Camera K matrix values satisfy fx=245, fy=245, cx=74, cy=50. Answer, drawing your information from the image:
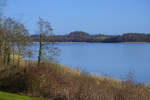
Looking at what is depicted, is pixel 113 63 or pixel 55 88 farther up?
pixel 55 88

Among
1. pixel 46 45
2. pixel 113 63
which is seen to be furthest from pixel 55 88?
pixel 113 63

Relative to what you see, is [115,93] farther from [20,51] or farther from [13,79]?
[20,51]

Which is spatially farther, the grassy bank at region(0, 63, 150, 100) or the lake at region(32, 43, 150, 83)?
the lake at region(32, 43, 150, 83)

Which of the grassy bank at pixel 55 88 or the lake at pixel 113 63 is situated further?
the lake at pixel 113 63

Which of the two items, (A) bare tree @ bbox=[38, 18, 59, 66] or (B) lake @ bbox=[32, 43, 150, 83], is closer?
(A) bare tree @ bbox=[38, 18, 59, 66]

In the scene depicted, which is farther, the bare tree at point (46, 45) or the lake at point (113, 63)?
the lake at point (113, 63)

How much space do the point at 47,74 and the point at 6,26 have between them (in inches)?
244

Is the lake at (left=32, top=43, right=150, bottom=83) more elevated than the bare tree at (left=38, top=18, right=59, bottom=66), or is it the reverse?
the bare tree at (left=38, top=18, right=59, bottom=66)

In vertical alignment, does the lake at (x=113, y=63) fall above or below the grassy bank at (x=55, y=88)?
below

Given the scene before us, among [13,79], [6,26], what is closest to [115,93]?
[13,79]

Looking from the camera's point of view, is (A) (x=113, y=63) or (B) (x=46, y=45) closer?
(B) (x=46, y=45)

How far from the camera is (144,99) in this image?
9.87 m

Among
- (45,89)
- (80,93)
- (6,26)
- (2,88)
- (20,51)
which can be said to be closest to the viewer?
(80,93)

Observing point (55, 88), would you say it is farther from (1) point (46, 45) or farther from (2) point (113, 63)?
(2) point (113, 63)
